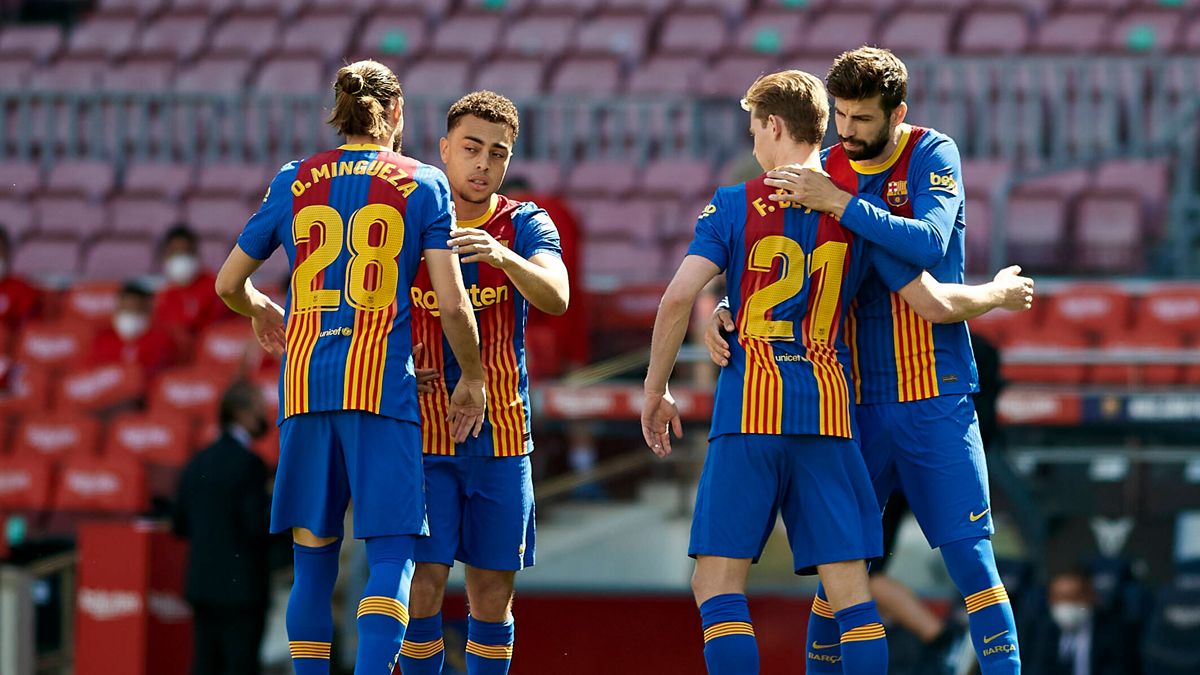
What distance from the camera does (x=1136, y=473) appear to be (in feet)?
31.3

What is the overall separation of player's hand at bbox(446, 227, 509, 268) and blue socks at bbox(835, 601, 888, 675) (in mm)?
1460

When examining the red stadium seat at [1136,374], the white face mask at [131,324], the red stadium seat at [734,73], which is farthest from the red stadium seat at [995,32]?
the white face mask at [131,324]

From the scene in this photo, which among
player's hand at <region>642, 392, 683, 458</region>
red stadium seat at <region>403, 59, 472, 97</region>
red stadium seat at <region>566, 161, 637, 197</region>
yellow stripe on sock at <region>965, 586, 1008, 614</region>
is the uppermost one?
red stadium seat at <region>403, 59, 472, 97</region>

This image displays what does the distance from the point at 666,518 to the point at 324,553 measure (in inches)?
192

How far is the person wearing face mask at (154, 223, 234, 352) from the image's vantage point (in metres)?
12.3

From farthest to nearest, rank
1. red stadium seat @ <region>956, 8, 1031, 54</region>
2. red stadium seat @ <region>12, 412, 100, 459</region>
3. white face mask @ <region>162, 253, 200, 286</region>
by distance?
red stadium seat @ <region>956, 8, 1031, 54</region> → white face mask @ <region>162, 253, 200, 286</region> → red stadium seat @ <region>12, 412, 100, 459</region>

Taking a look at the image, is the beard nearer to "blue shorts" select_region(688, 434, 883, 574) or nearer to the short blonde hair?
the short blonde hair

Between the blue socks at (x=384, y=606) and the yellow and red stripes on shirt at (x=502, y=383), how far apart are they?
1.83 feet

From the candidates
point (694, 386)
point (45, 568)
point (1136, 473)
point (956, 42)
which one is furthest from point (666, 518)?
point (956, 42)

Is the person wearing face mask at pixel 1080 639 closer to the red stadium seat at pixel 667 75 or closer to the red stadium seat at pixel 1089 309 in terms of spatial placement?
the red stadium seat at pixel 1089 309

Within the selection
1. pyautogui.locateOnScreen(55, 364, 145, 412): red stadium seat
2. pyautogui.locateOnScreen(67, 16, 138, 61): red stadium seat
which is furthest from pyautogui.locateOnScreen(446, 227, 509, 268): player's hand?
pyautogui.locateOnScreen(67, 16, 138, 61): red stadium seat

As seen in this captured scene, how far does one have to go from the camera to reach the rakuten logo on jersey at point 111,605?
10.0 m

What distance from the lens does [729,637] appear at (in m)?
5.17

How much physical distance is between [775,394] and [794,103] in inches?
33.6
